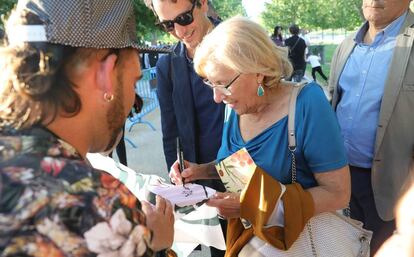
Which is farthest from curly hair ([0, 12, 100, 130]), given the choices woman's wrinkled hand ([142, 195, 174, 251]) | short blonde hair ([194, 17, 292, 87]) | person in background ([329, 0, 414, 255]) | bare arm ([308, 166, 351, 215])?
person in background ([329, 0, 414, 255])

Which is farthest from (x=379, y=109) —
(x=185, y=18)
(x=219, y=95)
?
(x=185, y=18)

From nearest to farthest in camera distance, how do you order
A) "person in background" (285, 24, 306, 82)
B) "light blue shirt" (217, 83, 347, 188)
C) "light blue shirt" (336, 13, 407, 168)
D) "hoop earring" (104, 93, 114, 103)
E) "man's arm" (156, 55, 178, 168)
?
"hoop earring" (104, 93, 114, 103) < "light blue shirt" (217, 83, 347, 188) < "light blue shirt" (336, 13, 407, 168) < "man's arm" (156, 55, 178, 168) < "person in background" (285, 24, 306, 82)

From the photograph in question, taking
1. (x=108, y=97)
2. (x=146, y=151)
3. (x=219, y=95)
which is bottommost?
(x=146, y=151)

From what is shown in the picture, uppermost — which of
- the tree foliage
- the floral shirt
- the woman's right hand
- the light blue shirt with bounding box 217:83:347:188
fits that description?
the floral shirt

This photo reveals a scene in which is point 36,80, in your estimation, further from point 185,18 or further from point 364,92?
point 364,92

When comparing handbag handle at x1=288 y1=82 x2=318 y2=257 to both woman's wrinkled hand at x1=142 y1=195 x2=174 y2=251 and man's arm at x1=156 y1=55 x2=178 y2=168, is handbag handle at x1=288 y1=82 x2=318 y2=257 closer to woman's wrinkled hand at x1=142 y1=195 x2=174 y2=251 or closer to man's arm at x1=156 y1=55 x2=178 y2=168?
woman's wrinkled hand at x1=142 y1=195 x2=174 y2=251

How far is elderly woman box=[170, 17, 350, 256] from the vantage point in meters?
1.71

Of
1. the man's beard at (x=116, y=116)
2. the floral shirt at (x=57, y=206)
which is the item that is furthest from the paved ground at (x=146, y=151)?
the floral shirt at (x=57, y=206)

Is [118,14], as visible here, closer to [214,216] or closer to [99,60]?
[99,60]

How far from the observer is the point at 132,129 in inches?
371

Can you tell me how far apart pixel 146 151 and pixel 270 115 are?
19.0ft

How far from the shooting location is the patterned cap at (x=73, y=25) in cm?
101

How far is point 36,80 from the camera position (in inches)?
40.4

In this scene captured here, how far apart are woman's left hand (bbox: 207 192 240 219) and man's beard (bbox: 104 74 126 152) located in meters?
0.70
